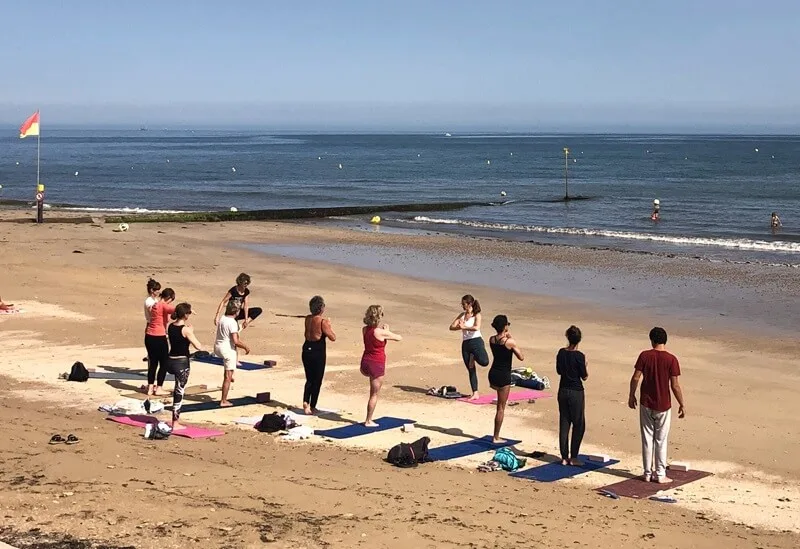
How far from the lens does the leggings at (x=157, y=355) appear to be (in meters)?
13.5

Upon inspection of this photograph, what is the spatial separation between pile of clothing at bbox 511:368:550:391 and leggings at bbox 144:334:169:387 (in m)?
5.03

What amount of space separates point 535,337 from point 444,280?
8540 millimetres

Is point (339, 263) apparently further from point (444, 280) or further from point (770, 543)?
point (770, 543)

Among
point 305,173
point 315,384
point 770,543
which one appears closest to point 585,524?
point 770,543

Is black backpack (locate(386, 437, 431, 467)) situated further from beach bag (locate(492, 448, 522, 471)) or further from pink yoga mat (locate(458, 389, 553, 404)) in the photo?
pink yoga mat (locate(458, 389, 553, 404))

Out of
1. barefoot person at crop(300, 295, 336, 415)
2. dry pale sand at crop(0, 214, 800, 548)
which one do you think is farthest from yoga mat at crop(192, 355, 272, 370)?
barefoot person at crop(300, 295, 336, 415)

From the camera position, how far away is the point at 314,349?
1273cm

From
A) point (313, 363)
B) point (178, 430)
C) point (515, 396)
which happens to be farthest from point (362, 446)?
point (515, 396)

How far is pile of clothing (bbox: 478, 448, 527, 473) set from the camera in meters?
10.9

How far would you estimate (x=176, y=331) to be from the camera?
12.0 m

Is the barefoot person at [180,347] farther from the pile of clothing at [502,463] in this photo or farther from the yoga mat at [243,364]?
the pile of clothing at [502,463]

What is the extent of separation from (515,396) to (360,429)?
9.66 ft

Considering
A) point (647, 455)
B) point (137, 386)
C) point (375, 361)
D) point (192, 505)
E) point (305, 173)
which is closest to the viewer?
point (192, 505)

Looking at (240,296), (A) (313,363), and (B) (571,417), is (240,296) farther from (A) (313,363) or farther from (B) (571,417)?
(B) (571,417)
